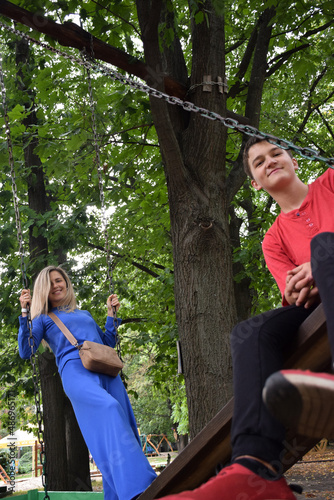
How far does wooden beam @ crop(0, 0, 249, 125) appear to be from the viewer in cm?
447

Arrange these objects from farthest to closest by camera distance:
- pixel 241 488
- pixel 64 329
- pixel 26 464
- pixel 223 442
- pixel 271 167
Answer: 1. pixel 26 464
2. pixel 64 329
3. pixel 271 167
4. pixel 223 442
5. pixel 241 488

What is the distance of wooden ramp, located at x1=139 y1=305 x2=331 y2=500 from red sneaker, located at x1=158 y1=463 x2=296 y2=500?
473 mm

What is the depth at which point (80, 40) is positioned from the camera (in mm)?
4711

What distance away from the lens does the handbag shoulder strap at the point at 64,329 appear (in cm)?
382

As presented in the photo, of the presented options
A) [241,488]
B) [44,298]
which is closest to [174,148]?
[44,298]

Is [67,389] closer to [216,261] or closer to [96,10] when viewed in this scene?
[216,261]

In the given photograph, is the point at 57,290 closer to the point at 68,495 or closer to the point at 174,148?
the point at 174,148

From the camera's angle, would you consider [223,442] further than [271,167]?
No

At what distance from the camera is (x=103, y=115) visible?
687cm

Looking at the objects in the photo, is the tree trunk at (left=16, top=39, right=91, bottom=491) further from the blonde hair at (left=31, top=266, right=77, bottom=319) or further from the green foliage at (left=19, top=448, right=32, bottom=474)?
the green foliage at (left=19, top=448, right=32, bottom=474)

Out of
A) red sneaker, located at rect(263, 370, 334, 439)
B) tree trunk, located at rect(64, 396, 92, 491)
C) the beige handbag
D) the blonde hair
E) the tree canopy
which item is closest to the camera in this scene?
red sneaker, located at rect(263, 370, 334, 439)

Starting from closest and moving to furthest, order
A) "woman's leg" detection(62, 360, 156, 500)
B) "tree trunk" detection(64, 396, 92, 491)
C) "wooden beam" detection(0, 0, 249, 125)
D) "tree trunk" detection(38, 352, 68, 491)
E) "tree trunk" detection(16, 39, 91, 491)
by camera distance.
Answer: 1. "woman's leg" detection(62, 360, 156, 500)
2. "wooden beam" detection(0, 0, 249, 125)
3. "tree trunk" detection(16, 39, 91, 491)
4. "tree trunk" detection(38, 352, 68, 491)
5. "tree trunk" detection(64, 396, 92, 491)

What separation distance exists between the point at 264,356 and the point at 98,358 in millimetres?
1936

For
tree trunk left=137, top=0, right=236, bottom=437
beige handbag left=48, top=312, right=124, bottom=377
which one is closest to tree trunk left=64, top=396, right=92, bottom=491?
tree trunk left=137, top=0, right=236, bottom=437
